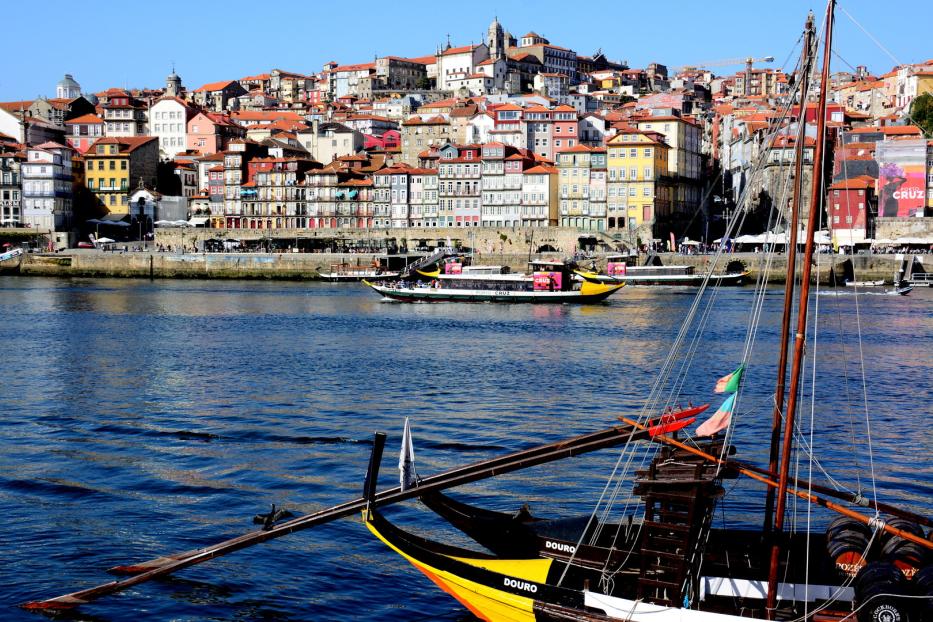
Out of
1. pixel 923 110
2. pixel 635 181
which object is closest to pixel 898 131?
pixel 923 110

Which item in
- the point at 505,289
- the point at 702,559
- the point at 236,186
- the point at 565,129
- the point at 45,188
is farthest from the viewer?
the point at 236,186

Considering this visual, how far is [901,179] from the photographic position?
79625mm

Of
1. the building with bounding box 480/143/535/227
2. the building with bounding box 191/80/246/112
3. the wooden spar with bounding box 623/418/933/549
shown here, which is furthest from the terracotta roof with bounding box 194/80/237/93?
the wooden spar with bounding box 623/418/933/549

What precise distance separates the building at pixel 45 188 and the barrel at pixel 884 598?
95968 millimetres

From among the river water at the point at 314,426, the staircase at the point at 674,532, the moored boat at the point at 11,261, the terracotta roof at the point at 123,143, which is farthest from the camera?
the terracotta roof at the point at 123,143

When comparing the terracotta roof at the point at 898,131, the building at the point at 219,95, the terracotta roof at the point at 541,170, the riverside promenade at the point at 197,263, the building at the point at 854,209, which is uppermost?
the building at the point at 219,95

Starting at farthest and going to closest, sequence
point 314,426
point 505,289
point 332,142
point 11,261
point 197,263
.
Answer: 1. point 332,142
2. point 11,261
3. point 197,263
4. point 505,289
5. point 314,426

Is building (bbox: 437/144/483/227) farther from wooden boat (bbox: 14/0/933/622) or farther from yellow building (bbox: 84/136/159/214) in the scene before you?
wooden boat (bbox: 14/0/933/622)

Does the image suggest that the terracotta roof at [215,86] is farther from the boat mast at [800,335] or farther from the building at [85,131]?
the boat mast at [800,335]

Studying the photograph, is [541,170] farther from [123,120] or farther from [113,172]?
[123,120]

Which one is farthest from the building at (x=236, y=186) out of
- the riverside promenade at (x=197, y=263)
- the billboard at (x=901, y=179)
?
the billboard at (x=901, y=179)

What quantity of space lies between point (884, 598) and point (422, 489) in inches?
195

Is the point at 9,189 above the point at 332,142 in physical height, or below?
below

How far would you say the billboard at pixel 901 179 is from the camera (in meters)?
78.6
